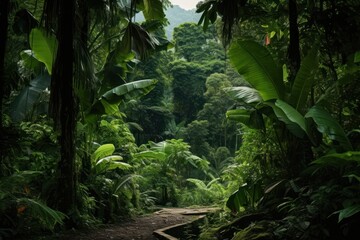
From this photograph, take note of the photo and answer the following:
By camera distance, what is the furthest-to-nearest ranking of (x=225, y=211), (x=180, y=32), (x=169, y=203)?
1. (x=180, y=32)
2. (x=169, y=203)
3. (x=225, y=211)

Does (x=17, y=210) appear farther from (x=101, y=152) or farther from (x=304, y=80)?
(x=304, y=80)

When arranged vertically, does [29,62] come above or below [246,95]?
above

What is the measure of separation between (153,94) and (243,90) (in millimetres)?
19202

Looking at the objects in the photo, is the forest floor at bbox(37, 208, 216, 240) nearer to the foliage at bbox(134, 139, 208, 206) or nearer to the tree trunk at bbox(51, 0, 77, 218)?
the tree trunk at bbox(51, 0, 77, 218)

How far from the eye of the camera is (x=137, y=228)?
8.04 m

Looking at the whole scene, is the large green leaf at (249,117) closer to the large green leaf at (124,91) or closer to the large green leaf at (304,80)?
the large green leaf at (304,80)

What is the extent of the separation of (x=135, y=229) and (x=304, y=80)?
4.50 metres

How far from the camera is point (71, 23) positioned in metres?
5.68

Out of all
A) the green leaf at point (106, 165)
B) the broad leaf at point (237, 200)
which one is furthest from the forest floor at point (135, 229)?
the broad leaf at point (237, 200)

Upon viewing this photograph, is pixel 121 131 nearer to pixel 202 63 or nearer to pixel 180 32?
pixel 202 63

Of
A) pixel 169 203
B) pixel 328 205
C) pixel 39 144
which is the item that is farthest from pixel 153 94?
pixel 328 205

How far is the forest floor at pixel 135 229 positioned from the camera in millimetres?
6871

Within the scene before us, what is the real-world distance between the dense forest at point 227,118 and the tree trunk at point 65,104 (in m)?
0.02

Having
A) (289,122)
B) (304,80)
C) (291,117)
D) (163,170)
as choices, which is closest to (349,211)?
(291,117)
